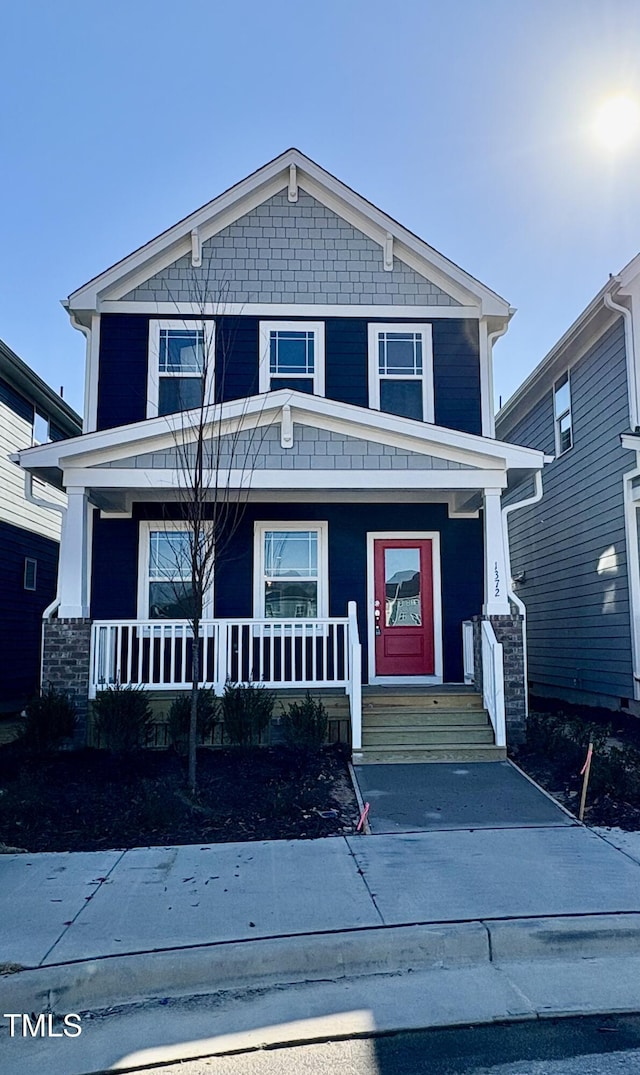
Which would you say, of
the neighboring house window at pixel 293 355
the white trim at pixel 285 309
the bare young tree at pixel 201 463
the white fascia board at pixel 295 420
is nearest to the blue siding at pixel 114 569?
the bare young tree at pixel 201 463

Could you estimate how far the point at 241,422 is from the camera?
9.14m

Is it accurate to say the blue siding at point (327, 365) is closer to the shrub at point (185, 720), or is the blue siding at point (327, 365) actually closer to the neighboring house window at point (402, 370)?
the neighboring house window at point (402, 370)

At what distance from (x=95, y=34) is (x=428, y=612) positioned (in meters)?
8.22

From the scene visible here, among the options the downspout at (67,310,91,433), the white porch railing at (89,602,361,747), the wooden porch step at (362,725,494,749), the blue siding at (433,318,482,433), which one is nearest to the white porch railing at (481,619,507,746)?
the wooden porch step at (362,725,494,749)

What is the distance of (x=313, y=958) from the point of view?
4133 millimetres

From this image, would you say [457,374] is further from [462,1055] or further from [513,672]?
[462,1055]

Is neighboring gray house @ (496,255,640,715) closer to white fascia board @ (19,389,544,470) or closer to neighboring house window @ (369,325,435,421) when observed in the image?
white fascia board @ (19,389,544,470)

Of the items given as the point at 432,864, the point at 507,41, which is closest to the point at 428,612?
the point at 432,864

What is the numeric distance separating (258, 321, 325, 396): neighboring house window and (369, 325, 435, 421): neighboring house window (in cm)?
73

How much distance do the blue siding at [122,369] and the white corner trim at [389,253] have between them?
3516mm

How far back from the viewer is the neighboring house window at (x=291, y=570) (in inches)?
421

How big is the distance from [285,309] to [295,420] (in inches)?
102

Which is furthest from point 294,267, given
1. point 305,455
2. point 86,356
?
point 305,455

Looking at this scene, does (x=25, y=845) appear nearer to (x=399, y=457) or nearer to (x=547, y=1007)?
(x=547, y=1007)
